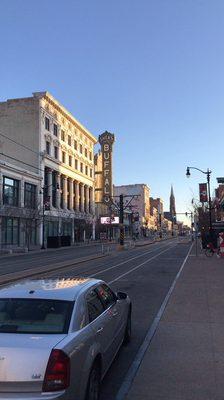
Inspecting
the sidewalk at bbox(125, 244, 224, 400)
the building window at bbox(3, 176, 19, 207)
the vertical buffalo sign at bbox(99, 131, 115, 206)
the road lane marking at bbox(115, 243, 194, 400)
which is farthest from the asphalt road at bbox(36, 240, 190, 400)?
the vertical buffalo sign at bbox(99, 131, 115, 206)

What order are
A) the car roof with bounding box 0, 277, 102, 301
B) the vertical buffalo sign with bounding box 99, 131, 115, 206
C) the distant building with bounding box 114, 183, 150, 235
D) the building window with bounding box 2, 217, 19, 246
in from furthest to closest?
the distant building with bounding box 114, 183, 150, 235 → the vertical buffalo sign with bounding box 99, 131, 115, 206 → the building window with bounding box 2, 217, 19, 246 → the car roof with bounding box 0, 277, 102, 301

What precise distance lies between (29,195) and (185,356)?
66026mm

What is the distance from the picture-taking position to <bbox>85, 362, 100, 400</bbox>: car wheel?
516cm

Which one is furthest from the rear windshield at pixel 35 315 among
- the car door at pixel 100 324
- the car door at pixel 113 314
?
the car door at pixel 113 314

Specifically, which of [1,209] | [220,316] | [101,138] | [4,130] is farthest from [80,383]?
[101,138]

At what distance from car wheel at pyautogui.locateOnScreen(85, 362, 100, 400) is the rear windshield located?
606mm

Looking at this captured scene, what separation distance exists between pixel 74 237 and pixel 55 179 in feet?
50.0

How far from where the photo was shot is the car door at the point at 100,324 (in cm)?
580

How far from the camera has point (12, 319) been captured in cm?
535

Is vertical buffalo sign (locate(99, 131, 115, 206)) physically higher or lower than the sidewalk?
higher

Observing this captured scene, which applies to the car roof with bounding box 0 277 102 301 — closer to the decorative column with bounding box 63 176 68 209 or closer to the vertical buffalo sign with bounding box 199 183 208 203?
the vertical buffalo sign with bounding box 199 183 208 203

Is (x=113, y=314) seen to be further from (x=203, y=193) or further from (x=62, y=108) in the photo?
(x=62, y=108)

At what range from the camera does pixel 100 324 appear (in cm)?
604

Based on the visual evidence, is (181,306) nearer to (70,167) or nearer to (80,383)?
(80,383)
